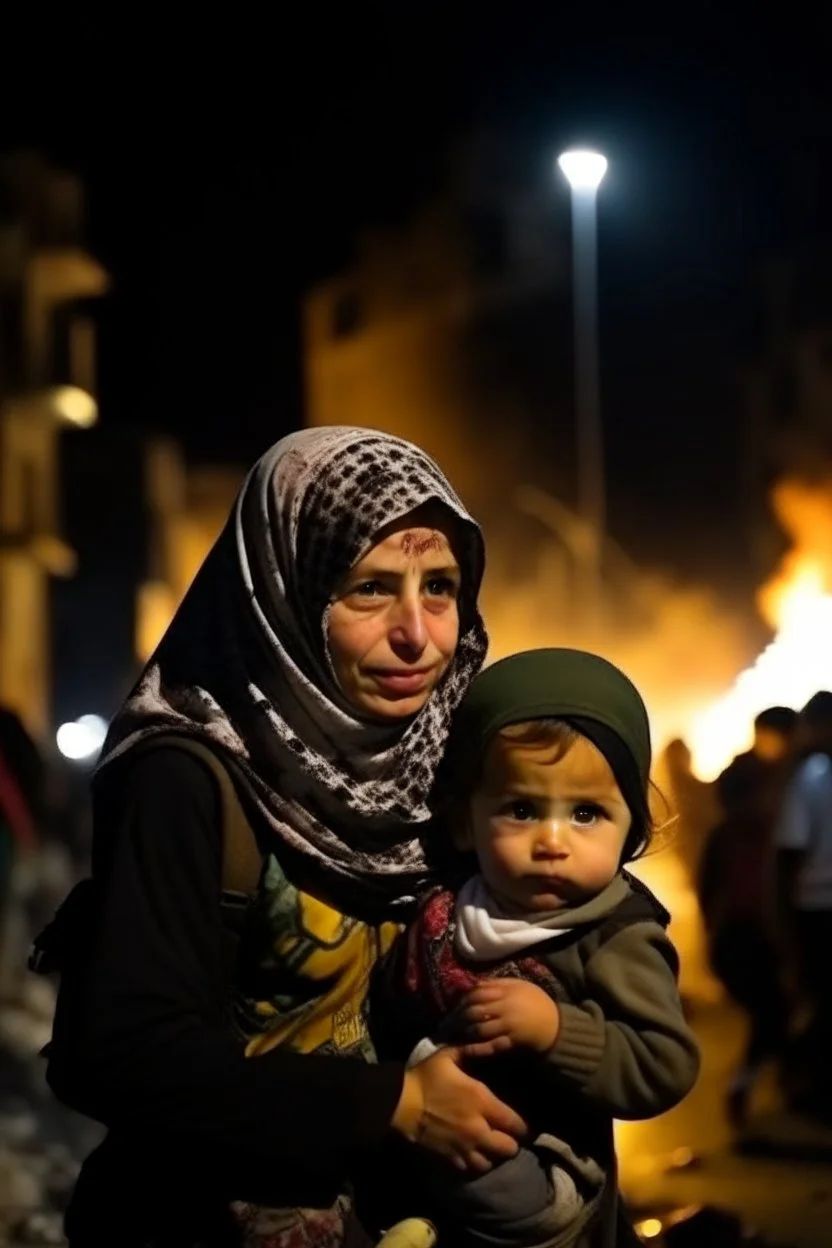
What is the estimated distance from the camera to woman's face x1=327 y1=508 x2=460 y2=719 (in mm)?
2248

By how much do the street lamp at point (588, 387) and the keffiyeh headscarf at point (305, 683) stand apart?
25.8m

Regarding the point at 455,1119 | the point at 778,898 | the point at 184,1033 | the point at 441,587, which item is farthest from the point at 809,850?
the point at 184,1033

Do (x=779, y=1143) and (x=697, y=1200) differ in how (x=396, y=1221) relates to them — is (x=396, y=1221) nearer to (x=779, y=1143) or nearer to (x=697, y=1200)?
(x=697, y=1200)

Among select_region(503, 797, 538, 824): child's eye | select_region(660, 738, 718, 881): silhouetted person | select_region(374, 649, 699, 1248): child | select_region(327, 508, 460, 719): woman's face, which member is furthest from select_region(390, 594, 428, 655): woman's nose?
select_region(660, 738, 718, 881): silhouetted person

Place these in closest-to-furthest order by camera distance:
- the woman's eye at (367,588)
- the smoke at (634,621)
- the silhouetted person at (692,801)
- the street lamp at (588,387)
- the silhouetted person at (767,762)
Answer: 1. the woman's eye at (367,588)
2. the silhouetted person at (767,762)
3. the silhouetted person at (692,801)
4. the smoke at (634,621)
5. the street lamp at (588,387)

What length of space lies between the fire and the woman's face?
1817 centimetres

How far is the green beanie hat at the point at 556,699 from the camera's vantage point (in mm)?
2182

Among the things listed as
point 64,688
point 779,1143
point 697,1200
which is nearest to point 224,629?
point 697,1200

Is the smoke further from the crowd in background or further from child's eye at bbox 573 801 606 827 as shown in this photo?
child's eye at bbox 573 801 606 827

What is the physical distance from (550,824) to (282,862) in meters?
0.30

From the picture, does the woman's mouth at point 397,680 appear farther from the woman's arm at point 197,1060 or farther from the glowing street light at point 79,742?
the glowing street light at point 79,742

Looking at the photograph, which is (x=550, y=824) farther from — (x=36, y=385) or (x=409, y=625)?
(x=36, y=385)

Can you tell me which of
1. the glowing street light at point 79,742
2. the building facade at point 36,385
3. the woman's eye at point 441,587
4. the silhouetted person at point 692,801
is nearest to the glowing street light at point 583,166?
the building facade at point 36,385

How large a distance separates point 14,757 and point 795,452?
21631 millimetres
